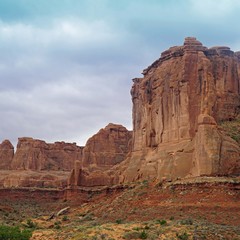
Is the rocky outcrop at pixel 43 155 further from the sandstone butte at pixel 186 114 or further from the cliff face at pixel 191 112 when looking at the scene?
the cliff face at pixel 191 112

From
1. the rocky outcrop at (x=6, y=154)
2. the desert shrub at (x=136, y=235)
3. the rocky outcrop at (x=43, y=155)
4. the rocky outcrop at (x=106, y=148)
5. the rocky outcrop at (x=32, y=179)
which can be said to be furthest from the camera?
the rocky outcrop at (x=6, y=154)

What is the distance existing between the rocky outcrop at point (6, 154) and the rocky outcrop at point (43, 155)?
3544 millimetres

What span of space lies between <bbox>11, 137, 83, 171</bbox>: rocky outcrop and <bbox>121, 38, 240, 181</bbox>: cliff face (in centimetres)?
6793

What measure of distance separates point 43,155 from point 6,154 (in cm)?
1151

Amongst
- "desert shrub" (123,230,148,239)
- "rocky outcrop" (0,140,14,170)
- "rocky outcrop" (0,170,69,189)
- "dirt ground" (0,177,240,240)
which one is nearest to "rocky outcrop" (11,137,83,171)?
"rocky outcrop" (0,140,14,170)

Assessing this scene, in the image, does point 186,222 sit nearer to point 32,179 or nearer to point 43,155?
point 32,179

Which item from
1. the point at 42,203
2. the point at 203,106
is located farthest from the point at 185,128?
the point at 42,203

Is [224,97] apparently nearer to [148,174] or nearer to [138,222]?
[148,174]

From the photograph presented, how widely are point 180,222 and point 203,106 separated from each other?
19.4 meters

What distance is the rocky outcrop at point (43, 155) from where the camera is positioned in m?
134

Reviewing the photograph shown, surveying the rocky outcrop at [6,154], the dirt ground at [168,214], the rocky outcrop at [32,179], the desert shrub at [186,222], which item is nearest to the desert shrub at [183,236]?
the dirt ground at [168,214]

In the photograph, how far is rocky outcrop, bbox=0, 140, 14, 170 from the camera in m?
140

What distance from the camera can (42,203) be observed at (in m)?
95.1

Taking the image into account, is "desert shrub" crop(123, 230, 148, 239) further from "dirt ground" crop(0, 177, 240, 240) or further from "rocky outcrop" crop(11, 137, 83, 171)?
"rocky outcrop" crop(11, 137, 83, 171)
